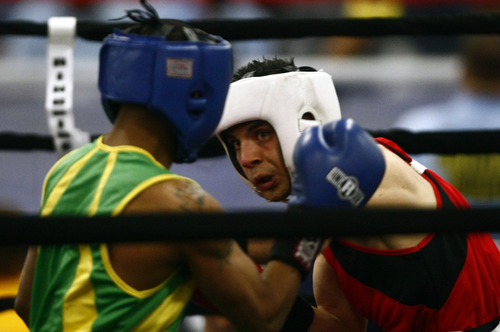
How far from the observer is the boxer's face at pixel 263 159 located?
1.85 metres

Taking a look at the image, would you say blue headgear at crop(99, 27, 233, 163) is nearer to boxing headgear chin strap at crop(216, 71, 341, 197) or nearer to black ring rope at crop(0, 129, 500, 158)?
boxing headgear chin strap at crop(216, 71, 341, 197)

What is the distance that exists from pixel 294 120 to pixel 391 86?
315 centimetres

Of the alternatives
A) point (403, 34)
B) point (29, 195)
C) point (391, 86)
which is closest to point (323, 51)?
point (391, 86)

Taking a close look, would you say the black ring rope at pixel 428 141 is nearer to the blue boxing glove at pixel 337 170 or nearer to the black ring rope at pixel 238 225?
the blue boxing glove at pixel 337 170

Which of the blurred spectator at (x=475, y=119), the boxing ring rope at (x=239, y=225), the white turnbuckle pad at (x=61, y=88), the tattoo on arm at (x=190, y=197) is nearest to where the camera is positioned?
the boxing ring rope at (x=239, y=225)

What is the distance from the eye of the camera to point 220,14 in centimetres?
477

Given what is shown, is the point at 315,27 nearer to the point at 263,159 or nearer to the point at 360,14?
the point at 263,159

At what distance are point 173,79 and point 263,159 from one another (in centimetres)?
52

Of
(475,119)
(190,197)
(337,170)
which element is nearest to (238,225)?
(190,197)

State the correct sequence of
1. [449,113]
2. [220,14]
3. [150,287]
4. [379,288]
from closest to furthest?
[150,287]
[379,288]
[449,113]
[220,14]

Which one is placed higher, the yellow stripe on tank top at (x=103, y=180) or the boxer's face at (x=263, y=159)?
the yellow stripe on tank top at (x=103, y=180)

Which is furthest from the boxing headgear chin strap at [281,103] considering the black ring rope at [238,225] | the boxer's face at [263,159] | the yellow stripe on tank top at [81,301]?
the black ring rope at [238,225]

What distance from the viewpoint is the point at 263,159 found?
1848 mm

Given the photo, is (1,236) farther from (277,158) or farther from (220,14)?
(220,14)
